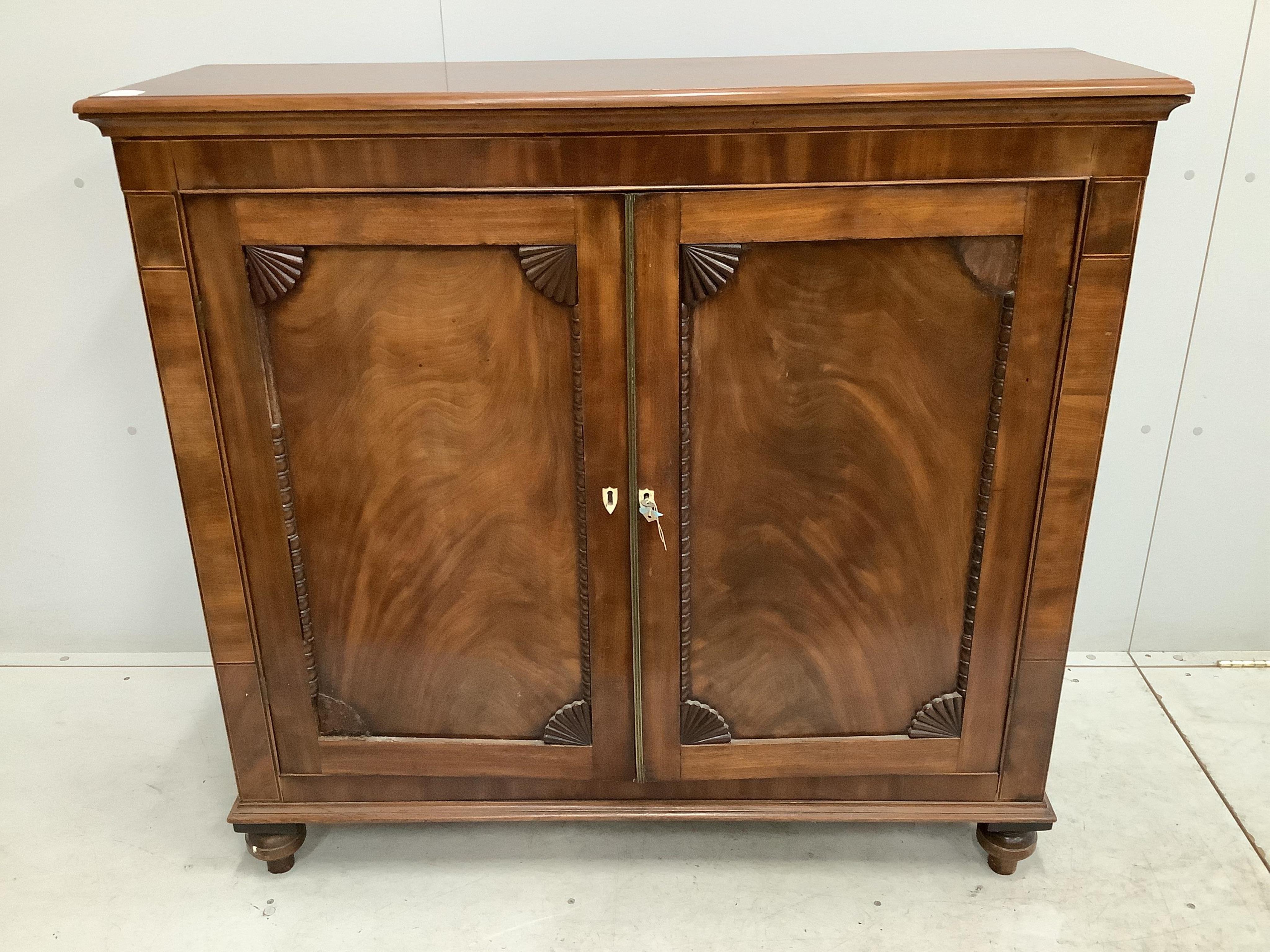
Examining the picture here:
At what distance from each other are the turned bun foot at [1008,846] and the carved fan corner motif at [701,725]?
0.46m

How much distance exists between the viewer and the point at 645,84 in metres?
1.29

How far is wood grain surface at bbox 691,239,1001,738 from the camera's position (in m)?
1.31

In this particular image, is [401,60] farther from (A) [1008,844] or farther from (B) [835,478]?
(A) [1008,844]

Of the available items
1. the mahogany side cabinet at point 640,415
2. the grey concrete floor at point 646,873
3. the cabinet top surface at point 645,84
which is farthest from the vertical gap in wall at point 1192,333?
the mahogany side cabinet at point 640,415

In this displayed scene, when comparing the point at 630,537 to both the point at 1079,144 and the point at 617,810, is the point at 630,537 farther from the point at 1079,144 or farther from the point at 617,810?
the point at 1079,144

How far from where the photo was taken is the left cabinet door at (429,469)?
50.6 inches

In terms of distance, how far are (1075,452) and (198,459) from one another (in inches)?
46.3

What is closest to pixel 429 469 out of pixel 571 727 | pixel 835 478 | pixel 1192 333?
pixel 571 727


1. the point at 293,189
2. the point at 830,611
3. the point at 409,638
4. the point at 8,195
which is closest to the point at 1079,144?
the point at 830,611

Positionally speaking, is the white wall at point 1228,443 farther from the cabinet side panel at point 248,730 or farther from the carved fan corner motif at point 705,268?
the cabinet side panel at point 248,730

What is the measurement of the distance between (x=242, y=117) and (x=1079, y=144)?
0.98 meters

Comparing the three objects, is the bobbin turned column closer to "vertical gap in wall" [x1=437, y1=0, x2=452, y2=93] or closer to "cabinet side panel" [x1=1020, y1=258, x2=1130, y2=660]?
"cabinet side panel" [x1=1020, y1=258, x2=1130, y2=660]

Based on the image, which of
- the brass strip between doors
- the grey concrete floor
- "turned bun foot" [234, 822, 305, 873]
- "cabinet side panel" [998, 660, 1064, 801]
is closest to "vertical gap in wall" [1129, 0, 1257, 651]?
the grey concrete floor

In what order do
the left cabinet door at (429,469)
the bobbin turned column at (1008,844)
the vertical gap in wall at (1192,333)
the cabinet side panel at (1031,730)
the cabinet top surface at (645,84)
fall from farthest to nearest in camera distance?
the vertical gap in wall at (1192,333), the bobbin turned column at (1008,844), the cabinet side panel at (1031,730), the left cabinet door at (429,469), the cabinet top surface at (645,84)
